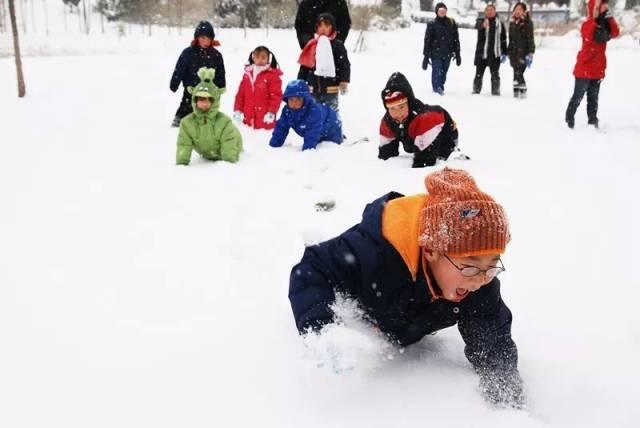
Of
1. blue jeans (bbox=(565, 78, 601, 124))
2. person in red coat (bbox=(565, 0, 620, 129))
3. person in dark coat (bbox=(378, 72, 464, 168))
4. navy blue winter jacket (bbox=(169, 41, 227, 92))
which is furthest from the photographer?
navy blue winter jacket (bbox=(169, 41, 227, 92))

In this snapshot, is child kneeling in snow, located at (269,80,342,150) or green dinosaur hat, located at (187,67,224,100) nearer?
green dinosaur hat, located at (187,67,224,100)

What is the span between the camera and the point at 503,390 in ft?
5.63

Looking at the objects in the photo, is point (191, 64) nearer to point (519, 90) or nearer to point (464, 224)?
point (519, 90)

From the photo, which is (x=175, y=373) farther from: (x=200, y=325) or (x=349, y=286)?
(x=349, y=286)

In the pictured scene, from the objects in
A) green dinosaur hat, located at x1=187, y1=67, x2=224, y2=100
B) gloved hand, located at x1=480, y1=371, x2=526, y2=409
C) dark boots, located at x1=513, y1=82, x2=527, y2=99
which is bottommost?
gloved hand, located at x1=480, y1=371, x2=526, y2=409

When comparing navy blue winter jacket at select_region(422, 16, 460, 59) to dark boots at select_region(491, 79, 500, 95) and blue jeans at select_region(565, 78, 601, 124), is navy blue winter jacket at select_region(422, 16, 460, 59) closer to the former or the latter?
dark boots at select_region(491, 79, 500, 95)

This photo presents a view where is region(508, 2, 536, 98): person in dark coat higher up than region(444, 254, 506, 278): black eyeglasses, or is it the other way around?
region(508, 2, 536, 98): person in dark coat

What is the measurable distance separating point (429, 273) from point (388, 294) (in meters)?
0.16

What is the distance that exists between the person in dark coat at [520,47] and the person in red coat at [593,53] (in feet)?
7.99

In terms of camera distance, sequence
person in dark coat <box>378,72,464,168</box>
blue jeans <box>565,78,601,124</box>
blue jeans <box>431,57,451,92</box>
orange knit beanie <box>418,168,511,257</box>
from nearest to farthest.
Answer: orange knit beanie <box>418,168,511,257</box> < person in dark coat <box>378,72,464,168</box> < blue jeans <box>565,78,601,124</box> < blue jeans <box>431,57,451,92</box>

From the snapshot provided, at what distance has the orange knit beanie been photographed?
1523mm

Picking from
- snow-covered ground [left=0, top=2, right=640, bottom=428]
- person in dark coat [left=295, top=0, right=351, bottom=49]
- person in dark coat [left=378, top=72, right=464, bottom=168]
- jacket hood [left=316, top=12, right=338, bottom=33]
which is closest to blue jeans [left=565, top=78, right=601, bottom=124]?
snow-covered ground [left=0, top=2, right=640, bottom=428]

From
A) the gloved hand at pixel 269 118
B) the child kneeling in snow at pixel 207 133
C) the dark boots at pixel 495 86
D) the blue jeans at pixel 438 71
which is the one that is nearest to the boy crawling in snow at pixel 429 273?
the child kneeling in snow at pixel 207 133

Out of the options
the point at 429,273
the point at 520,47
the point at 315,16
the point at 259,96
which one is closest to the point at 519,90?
the point at 520,47
